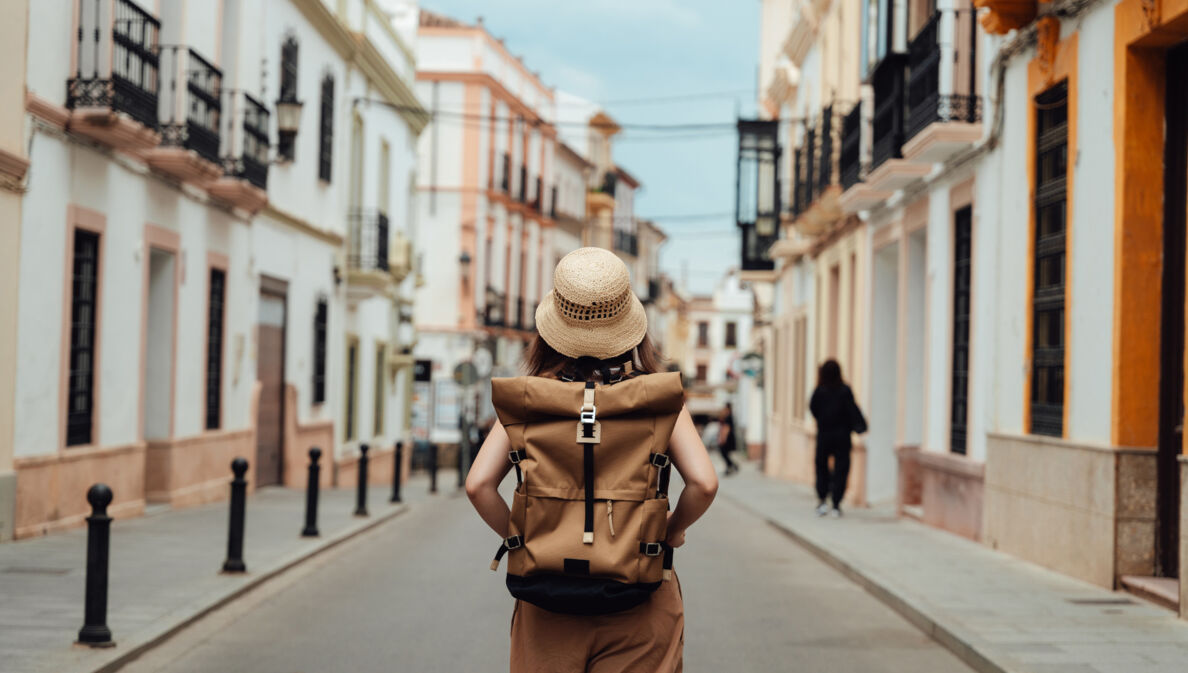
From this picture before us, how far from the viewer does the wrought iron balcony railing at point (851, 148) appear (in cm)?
2006

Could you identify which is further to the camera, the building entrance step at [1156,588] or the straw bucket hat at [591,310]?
the building entrance step at [1156,588]

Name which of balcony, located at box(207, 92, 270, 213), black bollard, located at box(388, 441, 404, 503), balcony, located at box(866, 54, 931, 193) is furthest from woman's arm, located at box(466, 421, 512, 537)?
black bollard, located at box(388, 441, 404, 503)

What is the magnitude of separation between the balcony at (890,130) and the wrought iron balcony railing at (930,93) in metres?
0.11

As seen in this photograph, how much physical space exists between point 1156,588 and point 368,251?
20.3 metres

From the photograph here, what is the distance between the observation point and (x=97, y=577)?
784 centimetres

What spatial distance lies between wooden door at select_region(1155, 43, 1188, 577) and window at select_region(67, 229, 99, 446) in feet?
32.7

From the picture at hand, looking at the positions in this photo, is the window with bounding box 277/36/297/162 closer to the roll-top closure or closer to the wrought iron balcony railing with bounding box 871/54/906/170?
the wrought iron balcony railing with bounding box 871/54/906/170

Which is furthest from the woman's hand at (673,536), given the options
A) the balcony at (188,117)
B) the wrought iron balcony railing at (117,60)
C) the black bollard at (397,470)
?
the black bollard at (397,470)

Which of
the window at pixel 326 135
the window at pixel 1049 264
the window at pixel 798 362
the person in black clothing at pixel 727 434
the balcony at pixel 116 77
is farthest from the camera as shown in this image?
the person in black clothing at pixel 727 434

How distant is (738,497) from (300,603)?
13492mm

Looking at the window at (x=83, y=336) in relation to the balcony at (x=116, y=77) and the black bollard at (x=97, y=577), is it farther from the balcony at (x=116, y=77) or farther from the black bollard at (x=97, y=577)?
the black bollard at (x=97, y=577)

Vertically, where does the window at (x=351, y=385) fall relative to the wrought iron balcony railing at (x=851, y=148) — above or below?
below

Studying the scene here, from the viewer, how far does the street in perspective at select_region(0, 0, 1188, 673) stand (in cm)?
391

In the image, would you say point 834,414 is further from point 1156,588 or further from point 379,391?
point 379,391
